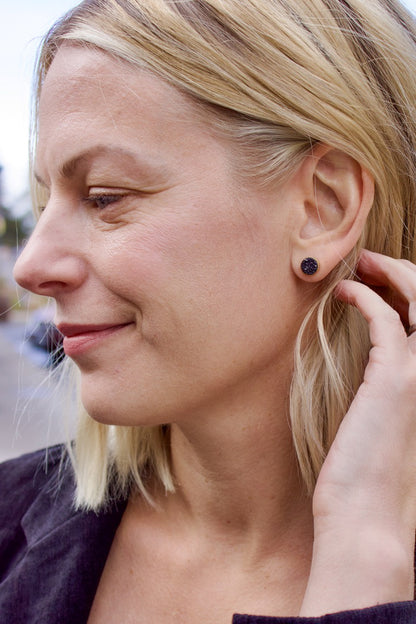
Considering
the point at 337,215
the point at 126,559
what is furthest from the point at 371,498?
the point at 126,559

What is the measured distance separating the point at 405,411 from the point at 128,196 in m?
0.85

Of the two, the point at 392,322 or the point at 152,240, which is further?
the point at 392,322

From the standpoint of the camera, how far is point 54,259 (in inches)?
66.4

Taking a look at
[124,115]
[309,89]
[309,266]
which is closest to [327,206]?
[309,266]

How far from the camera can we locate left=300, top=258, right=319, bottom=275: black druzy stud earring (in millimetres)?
1766

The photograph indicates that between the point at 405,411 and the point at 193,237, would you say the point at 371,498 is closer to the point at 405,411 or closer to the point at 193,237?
the point at 405,411

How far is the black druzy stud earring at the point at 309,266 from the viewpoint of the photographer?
177 cm

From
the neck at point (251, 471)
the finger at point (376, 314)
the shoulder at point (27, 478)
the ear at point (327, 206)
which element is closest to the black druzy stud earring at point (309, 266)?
the ear at point (327, 206)

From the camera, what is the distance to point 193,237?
165cm

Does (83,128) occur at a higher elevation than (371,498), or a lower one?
higher

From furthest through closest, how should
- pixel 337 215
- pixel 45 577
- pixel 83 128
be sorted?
pixel 45 577 < pixel 337 215 < pixel 83 128

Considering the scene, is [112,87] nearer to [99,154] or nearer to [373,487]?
[99,154]

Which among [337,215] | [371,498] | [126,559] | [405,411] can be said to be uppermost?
[337,215]

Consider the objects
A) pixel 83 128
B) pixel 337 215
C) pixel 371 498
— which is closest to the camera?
pixel 371 498
